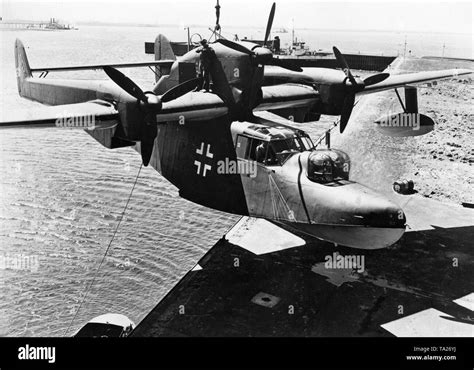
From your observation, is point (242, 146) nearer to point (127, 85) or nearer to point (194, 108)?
point (194, 108)

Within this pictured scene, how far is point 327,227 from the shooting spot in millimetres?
14234

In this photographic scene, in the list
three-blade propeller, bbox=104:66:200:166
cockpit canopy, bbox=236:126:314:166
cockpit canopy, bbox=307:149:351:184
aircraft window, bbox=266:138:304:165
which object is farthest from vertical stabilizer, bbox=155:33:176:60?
cockpit canopy, bbox=307:149:351:184

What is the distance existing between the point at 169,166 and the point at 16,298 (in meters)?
8.78

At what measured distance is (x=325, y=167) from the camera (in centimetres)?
1462

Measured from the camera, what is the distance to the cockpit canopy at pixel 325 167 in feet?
47.9

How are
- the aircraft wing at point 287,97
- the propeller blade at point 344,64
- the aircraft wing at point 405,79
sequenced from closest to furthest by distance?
1. the propeller blade at point 344,64
2. the aircraft wing at point 287,97
3. the aircraft wing at point 405,79

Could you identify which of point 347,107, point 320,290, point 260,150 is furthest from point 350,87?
point 320,290

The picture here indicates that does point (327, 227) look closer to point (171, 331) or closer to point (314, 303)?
point (314, 303)

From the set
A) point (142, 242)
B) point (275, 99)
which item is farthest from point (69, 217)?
point (275, 99)

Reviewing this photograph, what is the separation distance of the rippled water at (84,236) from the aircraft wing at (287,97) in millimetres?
8542

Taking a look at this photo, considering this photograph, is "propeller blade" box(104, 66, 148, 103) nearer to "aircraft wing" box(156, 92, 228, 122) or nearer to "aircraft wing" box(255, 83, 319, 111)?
"aircraft wing" box(156, 92, 228, 122)

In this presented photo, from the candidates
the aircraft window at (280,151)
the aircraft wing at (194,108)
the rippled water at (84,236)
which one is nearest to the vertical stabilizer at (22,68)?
the rippled water at (84,236)

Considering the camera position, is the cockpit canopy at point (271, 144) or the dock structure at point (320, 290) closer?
the dock structure at point (320, 290)

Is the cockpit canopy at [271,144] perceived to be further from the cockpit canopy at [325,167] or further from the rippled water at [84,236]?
the rippled water at [84,236]
